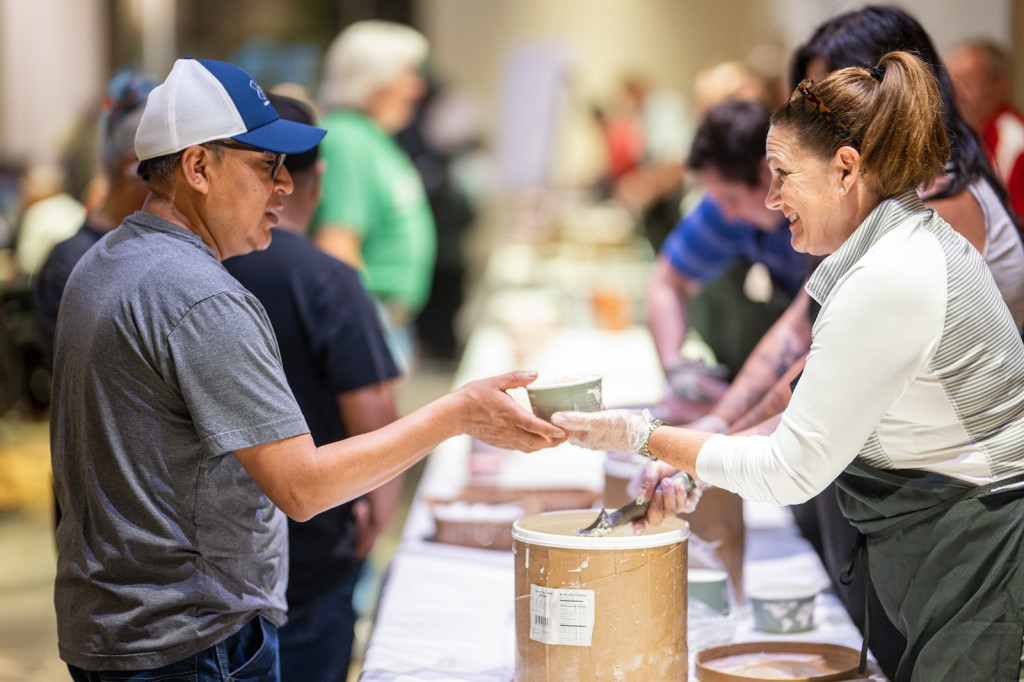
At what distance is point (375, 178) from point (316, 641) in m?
2.36

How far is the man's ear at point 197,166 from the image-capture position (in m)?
1.65

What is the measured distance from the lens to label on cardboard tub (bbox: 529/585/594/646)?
1.64 metres

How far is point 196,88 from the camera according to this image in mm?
1664

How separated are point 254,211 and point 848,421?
93 cm

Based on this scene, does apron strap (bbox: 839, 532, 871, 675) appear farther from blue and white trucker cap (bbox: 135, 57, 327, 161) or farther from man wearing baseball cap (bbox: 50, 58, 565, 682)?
blue and white trucker cap (bbox: 135, 57, 327, 161)

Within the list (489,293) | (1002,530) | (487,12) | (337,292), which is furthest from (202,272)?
(487,12)

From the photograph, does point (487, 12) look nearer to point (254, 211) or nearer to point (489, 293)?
point (489, 293)

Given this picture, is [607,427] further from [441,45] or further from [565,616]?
[441,45]

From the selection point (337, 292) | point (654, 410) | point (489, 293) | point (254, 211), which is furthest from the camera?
point (489, 293)

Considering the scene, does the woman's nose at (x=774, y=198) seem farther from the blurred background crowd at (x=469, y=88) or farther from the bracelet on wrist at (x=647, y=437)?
the blurred background crowd at (x=469, y=88)

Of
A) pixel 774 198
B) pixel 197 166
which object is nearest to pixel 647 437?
pixel 774 198

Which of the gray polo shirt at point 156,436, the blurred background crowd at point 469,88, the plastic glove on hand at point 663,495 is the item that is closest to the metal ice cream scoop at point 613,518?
the plastic glove on hand at point 663,495

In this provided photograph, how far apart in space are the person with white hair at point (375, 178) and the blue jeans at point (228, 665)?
237cm

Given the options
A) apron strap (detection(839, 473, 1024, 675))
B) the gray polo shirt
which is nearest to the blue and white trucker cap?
the gray polo shirt
